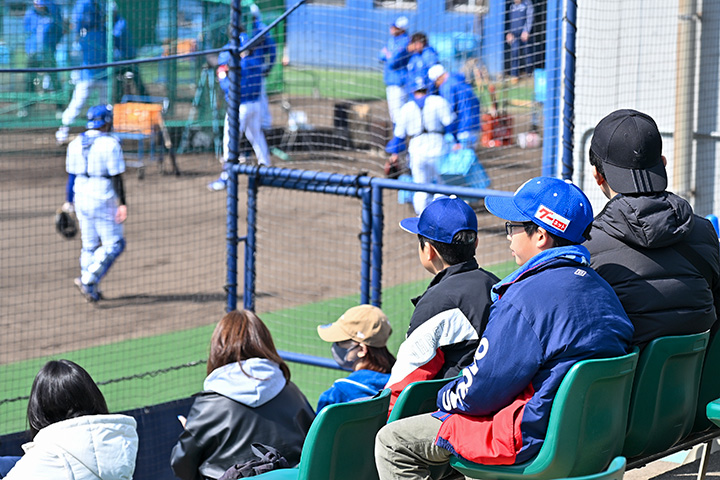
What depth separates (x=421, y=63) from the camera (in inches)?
486

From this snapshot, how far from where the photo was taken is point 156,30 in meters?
15.5

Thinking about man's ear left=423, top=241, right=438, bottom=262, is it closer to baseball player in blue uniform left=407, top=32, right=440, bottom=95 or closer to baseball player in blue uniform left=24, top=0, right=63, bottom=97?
baseball player in blue uniform left=407, top=32, right=440, bottom=95

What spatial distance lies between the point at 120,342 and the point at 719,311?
212 inches

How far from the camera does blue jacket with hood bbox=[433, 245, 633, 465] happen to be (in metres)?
2.83

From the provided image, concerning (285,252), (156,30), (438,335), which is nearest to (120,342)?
(285,252)

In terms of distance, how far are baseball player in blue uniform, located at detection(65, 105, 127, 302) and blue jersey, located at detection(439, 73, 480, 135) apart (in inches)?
162

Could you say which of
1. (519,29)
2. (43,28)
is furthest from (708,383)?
(43,28)

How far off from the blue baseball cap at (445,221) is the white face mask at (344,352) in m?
0.66

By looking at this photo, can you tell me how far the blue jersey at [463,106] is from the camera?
35.6 ft

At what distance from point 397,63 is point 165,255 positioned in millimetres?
4883

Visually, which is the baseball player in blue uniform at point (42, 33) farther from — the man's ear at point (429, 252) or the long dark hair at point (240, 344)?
the man's ear at point (429, 252)

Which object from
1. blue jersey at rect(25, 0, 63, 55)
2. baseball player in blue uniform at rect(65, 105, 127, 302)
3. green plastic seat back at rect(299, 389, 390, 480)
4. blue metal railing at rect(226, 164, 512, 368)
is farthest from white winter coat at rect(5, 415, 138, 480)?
blue jersey at rect(25, 0, 63, 55)

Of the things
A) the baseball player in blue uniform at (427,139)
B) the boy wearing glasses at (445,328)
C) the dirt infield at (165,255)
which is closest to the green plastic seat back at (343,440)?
the boy wearing glasses at (445,328)

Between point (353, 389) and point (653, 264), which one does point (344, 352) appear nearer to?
point (353, 389)
